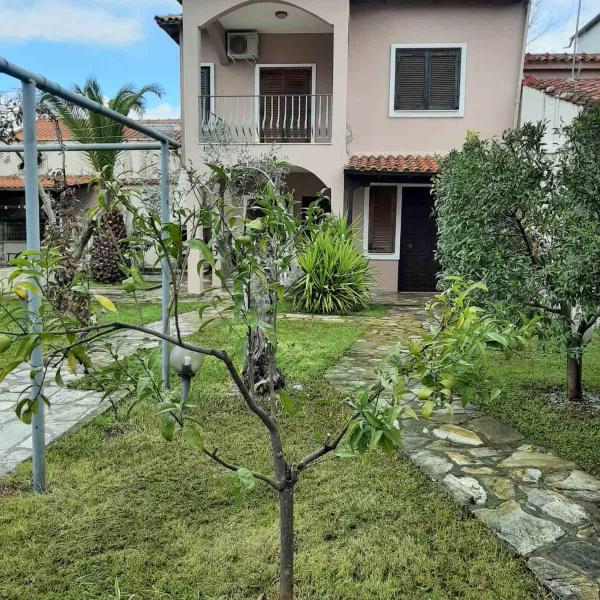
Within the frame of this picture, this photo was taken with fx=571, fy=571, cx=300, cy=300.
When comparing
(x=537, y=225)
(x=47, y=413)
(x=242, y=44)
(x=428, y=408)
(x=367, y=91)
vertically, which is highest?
(x=242, y=44)

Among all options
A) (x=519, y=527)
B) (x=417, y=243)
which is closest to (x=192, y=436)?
(x=519, y=527)

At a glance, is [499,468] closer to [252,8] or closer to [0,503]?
[0,503]

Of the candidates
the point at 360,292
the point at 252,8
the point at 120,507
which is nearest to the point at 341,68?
the point at 252,8

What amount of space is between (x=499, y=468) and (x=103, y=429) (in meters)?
3.08

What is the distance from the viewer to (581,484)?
12.2 feet

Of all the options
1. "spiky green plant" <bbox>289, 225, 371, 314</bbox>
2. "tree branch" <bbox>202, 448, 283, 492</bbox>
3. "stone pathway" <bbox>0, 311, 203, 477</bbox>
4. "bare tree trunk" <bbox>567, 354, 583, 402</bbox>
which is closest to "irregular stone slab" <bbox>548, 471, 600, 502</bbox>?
"bare tree trunk" <bbox>567, 354, 583, 402</bbox>

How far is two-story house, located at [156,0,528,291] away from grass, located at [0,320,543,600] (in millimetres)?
9096

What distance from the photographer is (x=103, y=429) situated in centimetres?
468

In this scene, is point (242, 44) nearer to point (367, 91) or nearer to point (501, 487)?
point (367, 91)

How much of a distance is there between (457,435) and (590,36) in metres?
17.1

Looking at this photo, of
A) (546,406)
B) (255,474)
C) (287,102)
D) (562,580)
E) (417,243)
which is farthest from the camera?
(417,243)

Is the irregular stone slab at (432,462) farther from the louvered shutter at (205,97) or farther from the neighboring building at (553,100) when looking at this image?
the louvered shutter at (205,97)

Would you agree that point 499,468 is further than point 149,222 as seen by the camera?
Yes

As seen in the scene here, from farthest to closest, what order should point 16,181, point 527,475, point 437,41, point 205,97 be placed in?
point 16,181, point 205,97, point 437,41, point 527,475
